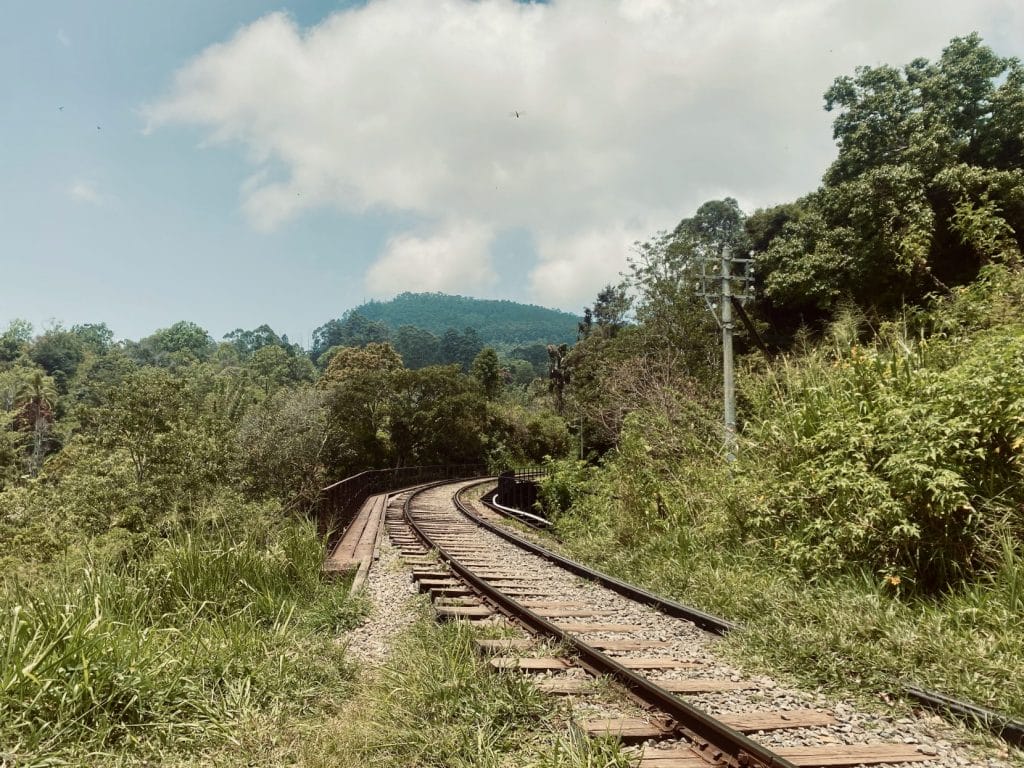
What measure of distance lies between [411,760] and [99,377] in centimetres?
12205

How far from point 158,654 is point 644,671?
331 centimetres

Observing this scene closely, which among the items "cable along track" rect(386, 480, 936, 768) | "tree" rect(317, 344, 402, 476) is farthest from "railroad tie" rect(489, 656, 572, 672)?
"tree" rect(317, 344, 402, 476)

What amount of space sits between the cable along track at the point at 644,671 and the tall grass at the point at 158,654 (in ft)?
4.63

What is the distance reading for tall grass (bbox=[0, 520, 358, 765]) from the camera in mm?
3389

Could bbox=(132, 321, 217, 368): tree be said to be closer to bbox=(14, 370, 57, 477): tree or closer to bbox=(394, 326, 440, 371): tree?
bbox=(394, 326, 440, 371): tree

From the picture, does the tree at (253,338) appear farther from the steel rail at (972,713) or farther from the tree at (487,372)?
the steel rail at (972,713)

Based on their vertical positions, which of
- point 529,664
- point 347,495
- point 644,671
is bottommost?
point 644,671

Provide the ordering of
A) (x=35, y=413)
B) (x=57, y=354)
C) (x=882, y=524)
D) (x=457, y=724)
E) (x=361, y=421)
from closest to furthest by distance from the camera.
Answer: (x=457, y=724) → (x=882, y=524) → (x=361, y=421) → (x=35, y=413) → (x=57, y=354)

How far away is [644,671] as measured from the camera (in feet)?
15.5

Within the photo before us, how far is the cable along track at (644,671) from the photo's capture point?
337 centimetres

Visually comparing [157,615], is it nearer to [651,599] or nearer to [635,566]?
[651,599]

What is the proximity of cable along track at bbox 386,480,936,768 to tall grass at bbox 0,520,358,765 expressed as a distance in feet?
4.63

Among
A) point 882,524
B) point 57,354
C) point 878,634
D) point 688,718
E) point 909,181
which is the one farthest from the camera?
point 57,354

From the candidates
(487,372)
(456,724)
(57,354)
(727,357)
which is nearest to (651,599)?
(456,724)
